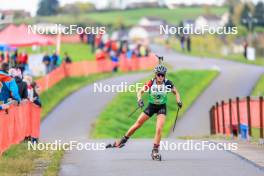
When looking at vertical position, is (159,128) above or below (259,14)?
below

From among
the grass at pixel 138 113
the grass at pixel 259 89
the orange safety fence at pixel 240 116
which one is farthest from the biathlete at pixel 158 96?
the grass at pixel 259 89

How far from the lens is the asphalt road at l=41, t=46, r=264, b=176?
13.8 metres

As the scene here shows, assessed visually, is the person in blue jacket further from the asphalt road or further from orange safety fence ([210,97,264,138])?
orange safety fence ([210,97,264,138])

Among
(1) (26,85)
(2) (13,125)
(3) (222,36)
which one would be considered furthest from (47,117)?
(3) (222,36)

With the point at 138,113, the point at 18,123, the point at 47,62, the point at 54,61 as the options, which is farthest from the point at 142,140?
the point at 54,61

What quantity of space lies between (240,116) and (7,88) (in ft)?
28.1

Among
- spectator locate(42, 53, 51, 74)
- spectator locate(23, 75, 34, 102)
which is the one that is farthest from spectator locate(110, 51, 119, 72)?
spectator locate(23, 75, 34, 102)

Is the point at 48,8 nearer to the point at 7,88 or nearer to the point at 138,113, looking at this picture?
the point at 138,113

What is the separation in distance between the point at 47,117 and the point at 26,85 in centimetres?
1799

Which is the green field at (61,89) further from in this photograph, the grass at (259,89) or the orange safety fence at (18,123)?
the orange safety fence at (18,123)

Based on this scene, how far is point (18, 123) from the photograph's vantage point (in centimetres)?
1892

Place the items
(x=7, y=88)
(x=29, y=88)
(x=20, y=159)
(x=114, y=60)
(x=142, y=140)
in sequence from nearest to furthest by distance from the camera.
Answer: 1. (x=20, y=159)
2. (x=7, y=88)
3. (x=29, y=88)
4. (x=142, y=140)
5. (x=114, y=60)

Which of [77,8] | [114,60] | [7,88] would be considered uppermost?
[77,8]

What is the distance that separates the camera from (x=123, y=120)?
38.2 meters
